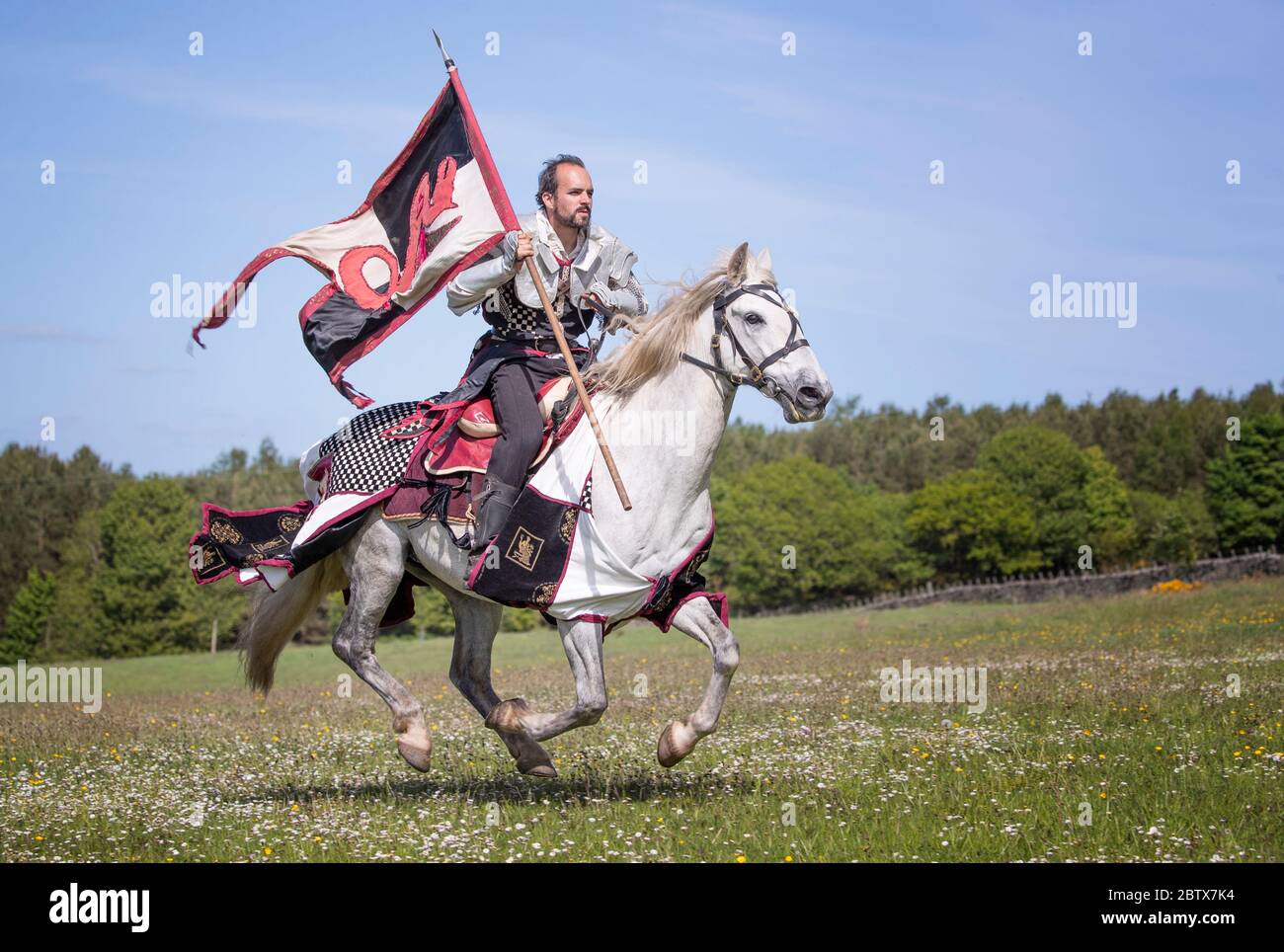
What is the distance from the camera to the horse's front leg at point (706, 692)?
27.1ft

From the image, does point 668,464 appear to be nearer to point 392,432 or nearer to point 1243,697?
point 392,432

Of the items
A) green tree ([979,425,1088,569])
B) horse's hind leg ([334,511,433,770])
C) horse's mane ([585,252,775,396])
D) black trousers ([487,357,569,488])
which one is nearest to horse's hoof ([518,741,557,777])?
horse's hind leg ([334,511,433,770])

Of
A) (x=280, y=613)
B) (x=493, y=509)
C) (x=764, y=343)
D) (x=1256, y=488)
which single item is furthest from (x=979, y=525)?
(x=493, y=509)

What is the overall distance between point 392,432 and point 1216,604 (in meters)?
24.6

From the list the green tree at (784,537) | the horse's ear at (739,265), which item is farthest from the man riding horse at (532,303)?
the green tree at (784,537)

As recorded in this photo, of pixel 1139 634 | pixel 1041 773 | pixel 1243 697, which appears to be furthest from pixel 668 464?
pixel 1139 634

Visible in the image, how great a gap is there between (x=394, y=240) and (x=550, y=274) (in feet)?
4.61

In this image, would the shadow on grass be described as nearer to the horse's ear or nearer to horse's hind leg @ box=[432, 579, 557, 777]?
horse's hind leg @ box=[432, 579, 557, 777]

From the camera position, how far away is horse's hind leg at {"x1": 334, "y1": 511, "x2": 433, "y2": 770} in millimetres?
9266

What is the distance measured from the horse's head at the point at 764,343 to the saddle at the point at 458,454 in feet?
3.93

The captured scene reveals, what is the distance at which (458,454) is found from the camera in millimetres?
8789

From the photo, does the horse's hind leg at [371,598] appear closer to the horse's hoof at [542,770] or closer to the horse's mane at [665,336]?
the horse's hoof at [542,770]

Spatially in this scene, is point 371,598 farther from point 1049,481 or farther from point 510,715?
point 1049,481
